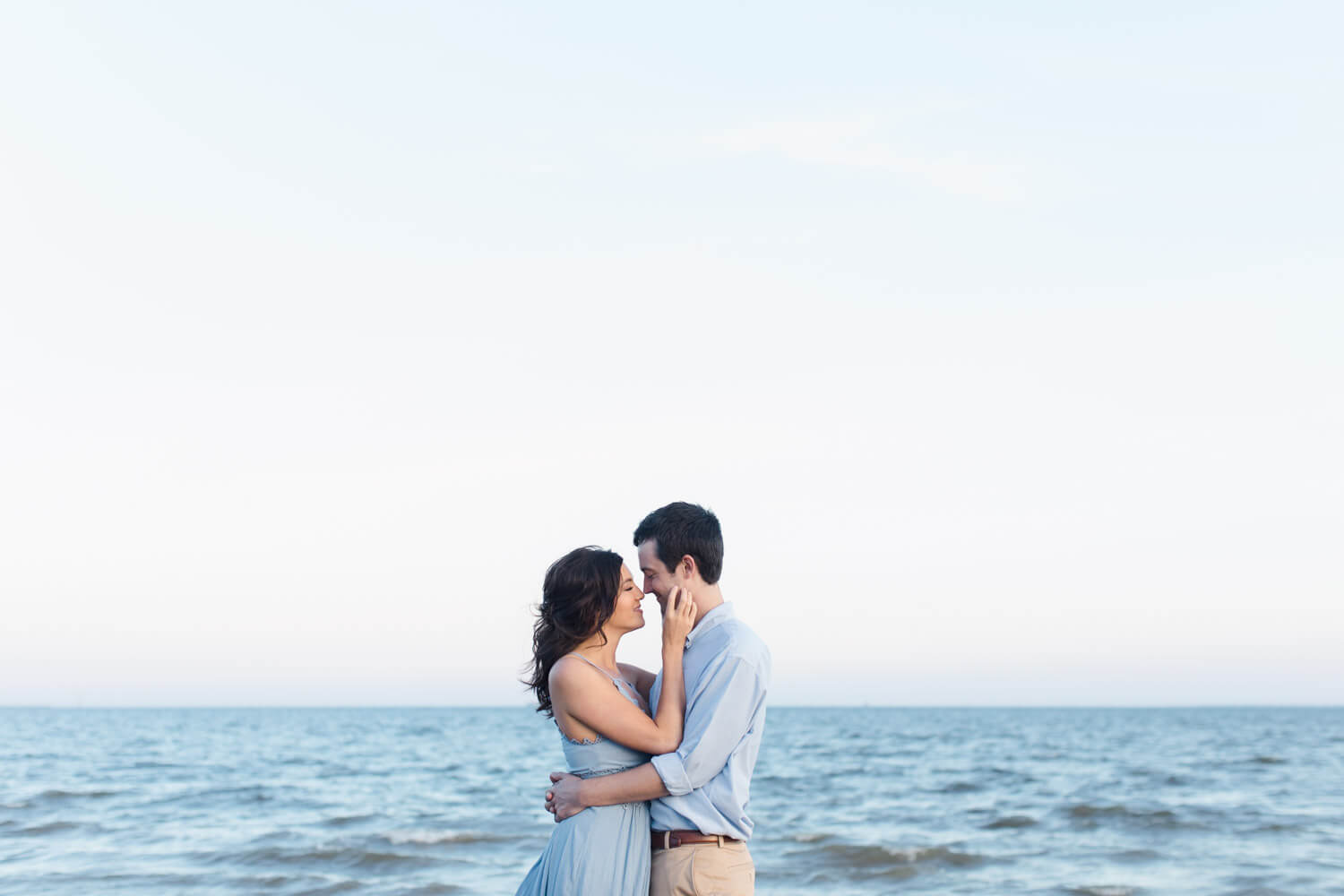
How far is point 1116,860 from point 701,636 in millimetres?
11616

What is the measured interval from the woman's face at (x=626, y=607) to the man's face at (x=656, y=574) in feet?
0.45

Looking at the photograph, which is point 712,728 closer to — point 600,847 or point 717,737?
point 717,737

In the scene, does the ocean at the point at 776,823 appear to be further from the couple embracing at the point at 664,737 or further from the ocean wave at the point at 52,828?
the couple embracing at the point at 664,737

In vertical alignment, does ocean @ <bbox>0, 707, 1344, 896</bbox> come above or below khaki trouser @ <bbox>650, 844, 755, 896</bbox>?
below

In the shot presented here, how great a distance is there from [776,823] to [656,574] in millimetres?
14472

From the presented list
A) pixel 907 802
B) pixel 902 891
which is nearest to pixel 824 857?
pixel 902 891

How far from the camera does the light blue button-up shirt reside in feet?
11.8

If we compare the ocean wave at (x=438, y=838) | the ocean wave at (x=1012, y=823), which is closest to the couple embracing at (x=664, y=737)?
the ocean wave at (x=438, y=838)

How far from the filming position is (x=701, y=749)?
357cm

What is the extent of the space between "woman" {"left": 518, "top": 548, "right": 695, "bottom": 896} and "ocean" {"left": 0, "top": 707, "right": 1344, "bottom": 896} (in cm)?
819

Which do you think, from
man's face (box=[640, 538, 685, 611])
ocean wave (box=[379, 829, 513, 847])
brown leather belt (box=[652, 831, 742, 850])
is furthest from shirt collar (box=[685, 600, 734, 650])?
ocean wave (box=[379, 829, 513, 847])

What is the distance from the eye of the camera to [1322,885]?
11477mm

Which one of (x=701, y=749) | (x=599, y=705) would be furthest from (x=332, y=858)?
(x=701, y=749)

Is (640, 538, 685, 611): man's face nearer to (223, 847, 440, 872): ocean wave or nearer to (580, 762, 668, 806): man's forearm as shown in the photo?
(580, 762, 668, 806): man's forearm
